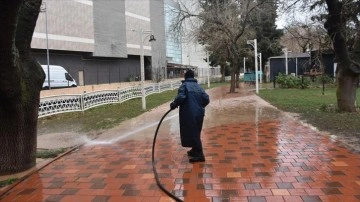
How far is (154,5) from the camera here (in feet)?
181

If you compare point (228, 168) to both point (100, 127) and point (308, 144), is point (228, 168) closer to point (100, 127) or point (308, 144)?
point (308, 144)

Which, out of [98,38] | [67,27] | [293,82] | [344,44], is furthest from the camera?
[98,38]

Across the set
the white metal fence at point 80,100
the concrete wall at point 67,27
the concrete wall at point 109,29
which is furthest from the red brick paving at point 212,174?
the concrete wall at point 109,29

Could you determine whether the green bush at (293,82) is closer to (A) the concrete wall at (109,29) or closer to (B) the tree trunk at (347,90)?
(B) the tree trunk at (347,90)

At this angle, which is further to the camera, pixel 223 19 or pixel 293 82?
pixel 293 82

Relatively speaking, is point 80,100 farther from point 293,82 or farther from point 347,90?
point 293,82

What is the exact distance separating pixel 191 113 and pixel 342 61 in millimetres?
7384

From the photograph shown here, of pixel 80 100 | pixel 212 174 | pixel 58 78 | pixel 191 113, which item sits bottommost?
pixel 212 174

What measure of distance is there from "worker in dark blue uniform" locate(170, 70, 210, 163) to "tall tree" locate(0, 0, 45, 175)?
2174 mm

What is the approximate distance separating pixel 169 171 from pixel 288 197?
1.85m

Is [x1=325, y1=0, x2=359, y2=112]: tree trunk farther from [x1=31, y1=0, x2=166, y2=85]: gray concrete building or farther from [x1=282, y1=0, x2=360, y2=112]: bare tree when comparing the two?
[x1=31, y1=0, x2=166, y2=85]: gray concrete building

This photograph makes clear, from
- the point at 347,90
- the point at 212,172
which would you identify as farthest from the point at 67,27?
the point at 212,172

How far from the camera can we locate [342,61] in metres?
11.2

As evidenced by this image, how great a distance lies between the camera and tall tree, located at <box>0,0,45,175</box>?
5.20 meters
